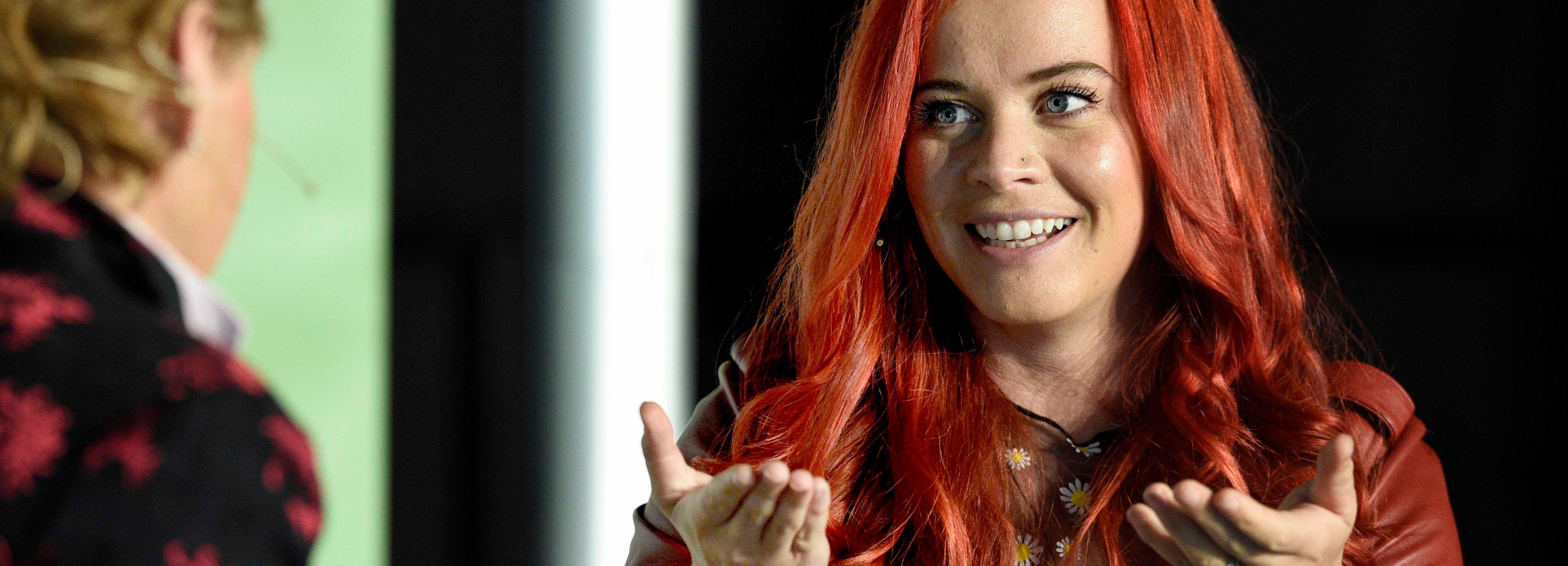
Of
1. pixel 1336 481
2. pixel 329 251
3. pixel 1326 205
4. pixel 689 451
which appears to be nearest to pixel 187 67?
pixel 329 251

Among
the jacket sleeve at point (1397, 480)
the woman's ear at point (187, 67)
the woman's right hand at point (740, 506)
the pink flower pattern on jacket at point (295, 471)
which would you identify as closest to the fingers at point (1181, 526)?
the woman's right hand at point (740, 506)

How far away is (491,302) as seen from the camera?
3.97 ft

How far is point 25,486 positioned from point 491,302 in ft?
2.11

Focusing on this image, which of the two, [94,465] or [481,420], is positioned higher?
[94,465]

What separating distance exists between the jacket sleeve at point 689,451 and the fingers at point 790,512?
166 millimetres

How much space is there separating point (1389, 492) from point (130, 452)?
0.93 meters

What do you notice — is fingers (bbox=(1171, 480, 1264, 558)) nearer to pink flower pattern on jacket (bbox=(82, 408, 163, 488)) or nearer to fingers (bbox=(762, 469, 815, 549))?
fingers (bbox=(762, 469, 815, 549))

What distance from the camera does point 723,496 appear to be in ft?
2.76

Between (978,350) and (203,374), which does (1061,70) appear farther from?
(203,374)

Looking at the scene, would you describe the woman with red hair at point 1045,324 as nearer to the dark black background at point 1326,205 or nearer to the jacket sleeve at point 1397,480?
the jacket sleeve at point 1397,480


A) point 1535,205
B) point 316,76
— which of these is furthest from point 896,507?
point 1535,205

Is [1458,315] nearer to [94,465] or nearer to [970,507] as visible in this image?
[970,507]

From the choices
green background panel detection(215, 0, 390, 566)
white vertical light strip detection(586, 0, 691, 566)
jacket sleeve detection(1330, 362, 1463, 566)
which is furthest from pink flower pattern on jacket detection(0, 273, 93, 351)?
jacket sleeve detection(1330, 362, 1463, 566)

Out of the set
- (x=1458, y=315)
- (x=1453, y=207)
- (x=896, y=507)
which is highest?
(x=1453, y=207)
